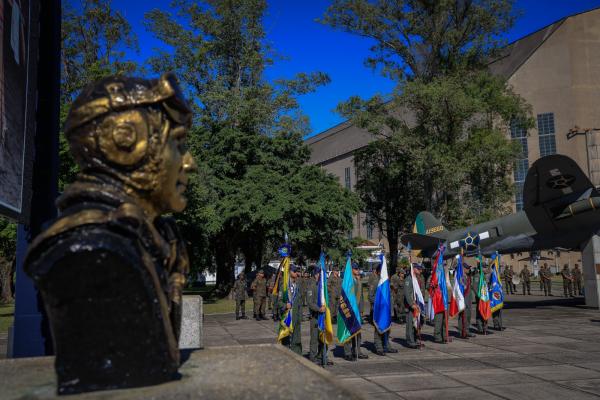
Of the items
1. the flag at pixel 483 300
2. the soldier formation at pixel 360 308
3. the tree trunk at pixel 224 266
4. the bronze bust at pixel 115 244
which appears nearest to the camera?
the bronze bust at pixel 115 244

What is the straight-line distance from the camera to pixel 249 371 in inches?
85.3

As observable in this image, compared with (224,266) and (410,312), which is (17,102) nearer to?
(410,312)

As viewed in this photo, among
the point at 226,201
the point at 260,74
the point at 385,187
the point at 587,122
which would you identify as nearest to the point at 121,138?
the point at 226,201

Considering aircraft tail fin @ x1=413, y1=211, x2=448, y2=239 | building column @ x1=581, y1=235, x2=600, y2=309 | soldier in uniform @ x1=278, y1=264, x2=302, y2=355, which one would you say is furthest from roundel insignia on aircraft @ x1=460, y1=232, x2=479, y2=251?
soldier in uniform @ x1=278, y1=264, x2=302, y2=355

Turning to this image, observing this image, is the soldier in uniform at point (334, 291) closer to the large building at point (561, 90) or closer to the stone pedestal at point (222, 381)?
the stone pedestal at point (222, 381)

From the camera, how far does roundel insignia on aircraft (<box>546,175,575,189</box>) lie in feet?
59.3

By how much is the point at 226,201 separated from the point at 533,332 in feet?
45.9

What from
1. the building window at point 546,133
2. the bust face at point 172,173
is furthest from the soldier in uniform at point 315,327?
the building window at point 546,133

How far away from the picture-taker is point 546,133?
4522cm

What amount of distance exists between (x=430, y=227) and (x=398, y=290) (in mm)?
10209

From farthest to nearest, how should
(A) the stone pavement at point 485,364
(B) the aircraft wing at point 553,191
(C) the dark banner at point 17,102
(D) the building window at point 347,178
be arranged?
(D) the building window at point 347,178 < (B) the aircraft wing at point 553,191 < (A) the stone pavement at point 485,364 < (C) the dark banner at point 17,102

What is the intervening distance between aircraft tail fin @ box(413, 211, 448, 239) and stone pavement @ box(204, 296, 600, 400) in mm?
8589

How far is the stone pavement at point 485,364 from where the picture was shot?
21.0 feet

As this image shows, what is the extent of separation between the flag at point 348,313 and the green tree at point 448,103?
16.1 metres
